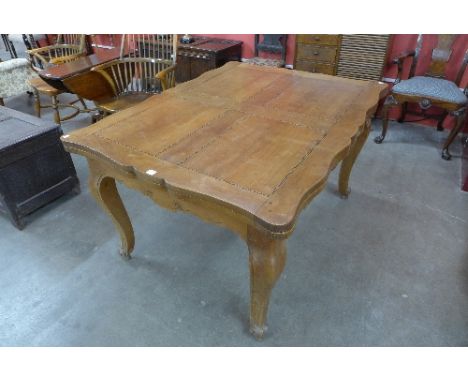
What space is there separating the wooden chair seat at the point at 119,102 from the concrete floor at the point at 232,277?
0.68 m

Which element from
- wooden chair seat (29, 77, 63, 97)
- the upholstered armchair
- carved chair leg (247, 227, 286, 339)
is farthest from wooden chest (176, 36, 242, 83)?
carved chair leg (247, 227, 286, 339)

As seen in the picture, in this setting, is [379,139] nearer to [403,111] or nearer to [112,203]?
[403,111]

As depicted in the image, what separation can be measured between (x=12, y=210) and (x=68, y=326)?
0.95 meters

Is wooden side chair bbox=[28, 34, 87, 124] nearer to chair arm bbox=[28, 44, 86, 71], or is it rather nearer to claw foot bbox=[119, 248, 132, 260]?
chair arm bbox=[28, 44, 86, 71]

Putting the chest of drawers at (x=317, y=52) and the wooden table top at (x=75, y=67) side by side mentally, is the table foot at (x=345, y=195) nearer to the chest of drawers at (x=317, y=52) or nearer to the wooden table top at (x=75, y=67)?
the chest of drawers at (x=317, y=52)

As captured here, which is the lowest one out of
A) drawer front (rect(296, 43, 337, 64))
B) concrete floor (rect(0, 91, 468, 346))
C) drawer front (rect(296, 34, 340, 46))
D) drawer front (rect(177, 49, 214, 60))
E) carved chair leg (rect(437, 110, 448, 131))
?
concrete floor (rect(0, 91, 468, 346))

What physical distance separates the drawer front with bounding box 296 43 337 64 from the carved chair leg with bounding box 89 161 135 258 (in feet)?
8.14

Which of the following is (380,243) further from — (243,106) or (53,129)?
(53,129)

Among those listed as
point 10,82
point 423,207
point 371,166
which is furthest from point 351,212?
point 10,82

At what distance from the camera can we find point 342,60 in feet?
10.5

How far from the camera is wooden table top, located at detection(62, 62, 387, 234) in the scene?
3.68ft

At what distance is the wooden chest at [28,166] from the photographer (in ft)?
6.67

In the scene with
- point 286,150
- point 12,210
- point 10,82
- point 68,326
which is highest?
point 286,150

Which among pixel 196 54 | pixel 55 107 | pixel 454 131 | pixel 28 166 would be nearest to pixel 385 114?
pixel 454 131
